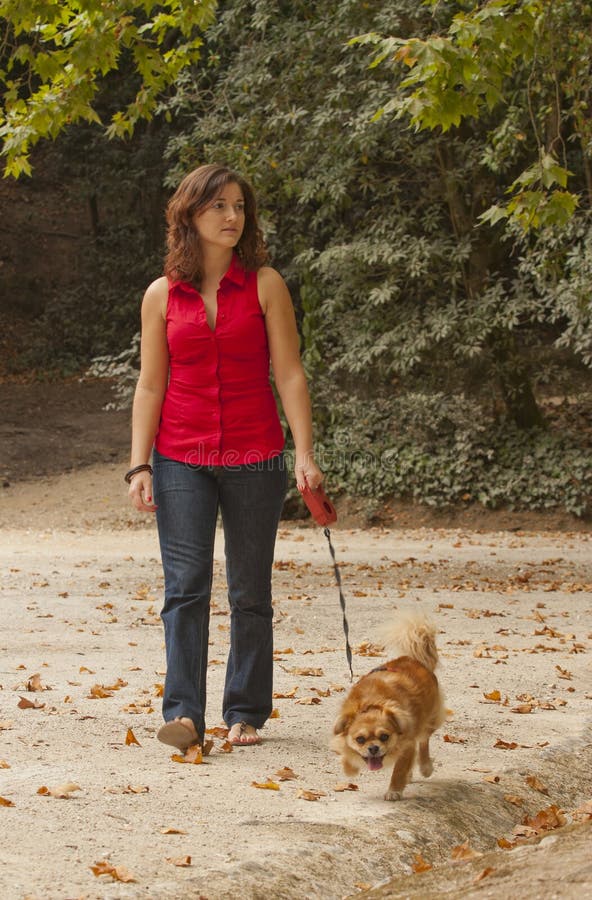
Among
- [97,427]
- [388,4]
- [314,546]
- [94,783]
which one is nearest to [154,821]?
[94,783]

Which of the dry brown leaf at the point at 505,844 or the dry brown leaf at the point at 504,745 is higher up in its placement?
the dry brown leaf at the point at 504,745

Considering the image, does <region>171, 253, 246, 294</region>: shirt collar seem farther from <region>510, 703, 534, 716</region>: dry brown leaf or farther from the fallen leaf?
<region>510, 703, 534, 716</region>: dry brown leaf

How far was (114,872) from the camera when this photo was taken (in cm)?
350

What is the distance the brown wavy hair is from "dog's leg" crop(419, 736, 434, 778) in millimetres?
2013

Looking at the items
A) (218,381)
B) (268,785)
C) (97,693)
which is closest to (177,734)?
(268,785)

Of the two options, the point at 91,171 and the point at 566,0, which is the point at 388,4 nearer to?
the point at 566,0

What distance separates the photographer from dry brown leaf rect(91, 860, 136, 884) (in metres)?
3.48

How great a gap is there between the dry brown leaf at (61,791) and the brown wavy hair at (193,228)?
2006 mm

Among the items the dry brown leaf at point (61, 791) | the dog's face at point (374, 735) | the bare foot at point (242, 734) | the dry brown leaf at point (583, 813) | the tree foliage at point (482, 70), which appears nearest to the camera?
the dog's face at point (374, 735)

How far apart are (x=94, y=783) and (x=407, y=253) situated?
13.6 m

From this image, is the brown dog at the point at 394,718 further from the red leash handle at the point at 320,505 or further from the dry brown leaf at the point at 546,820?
the red leash handle at the point at 320,505

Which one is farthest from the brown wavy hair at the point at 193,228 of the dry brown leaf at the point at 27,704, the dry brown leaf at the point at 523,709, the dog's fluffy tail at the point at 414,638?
the dry brown leaf at the point at 523,709

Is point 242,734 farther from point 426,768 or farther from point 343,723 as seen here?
point 343,723

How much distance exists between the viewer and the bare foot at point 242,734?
5.06m
